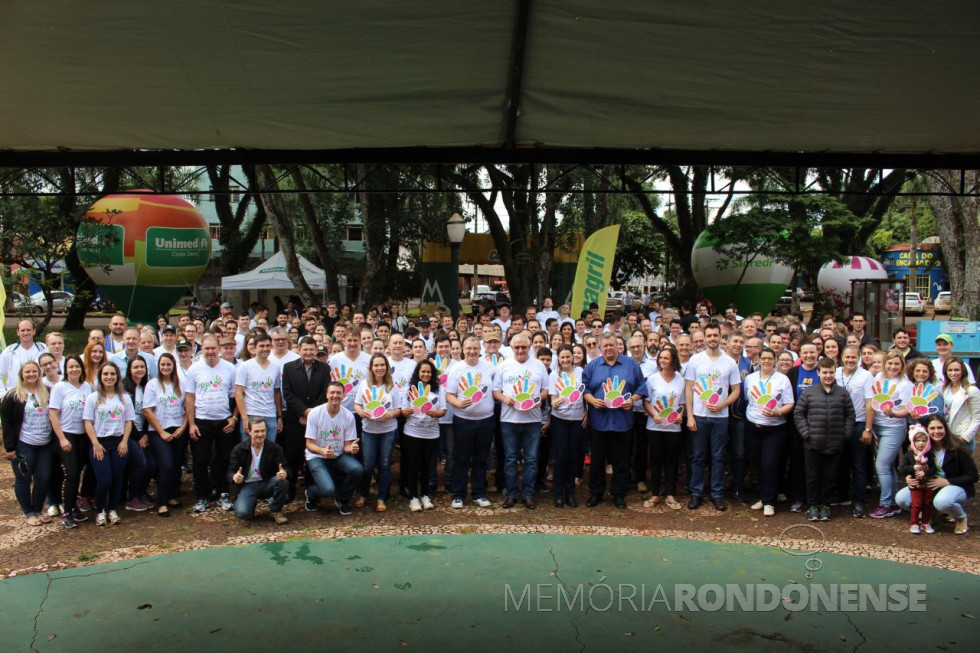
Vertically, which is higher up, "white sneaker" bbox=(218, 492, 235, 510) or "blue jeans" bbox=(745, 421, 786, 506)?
"blue jeans" bbox=(745, 421, 786, 506)

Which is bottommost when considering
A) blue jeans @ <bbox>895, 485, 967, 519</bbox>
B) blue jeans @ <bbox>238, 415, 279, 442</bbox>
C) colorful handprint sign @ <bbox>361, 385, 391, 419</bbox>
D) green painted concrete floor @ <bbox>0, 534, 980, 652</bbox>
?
Answer: green painted concrete floor @ <bbox>0, 534, 980, 652</bbox>

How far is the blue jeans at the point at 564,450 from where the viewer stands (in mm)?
7219

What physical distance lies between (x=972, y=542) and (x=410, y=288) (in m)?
24.9

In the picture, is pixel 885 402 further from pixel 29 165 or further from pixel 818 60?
pixel 29 165

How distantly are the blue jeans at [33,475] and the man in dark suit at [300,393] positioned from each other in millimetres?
1995

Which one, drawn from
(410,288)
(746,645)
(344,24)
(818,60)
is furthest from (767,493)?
(410,288)

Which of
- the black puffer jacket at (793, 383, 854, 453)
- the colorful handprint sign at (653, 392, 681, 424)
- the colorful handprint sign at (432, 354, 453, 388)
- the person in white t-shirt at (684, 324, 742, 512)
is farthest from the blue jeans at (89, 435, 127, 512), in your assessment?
the black puffer jacket at (793, 383, 854, 453)

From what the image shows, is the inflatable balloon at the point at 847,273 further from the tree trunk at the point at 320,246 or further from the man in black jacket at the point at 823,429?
the man in black jacket at the point at 823,429

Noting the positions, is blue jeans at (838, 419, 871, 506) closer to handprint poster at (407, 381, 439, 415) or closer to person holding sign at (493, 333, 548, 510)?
person holding sign at (493, 333, 548, 510)

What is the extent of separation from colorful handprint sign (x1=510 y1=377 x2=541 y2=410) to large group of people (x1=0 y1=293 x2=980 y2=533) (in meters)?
0.01

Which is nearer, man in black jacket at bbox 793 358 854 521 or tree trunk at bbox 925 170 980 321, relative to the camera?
man in black jacket at bbox 793 358 854 521

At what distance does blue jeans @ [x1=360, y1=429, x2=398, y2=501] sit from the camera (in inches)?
279

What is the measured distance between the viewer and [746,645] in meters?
4.42

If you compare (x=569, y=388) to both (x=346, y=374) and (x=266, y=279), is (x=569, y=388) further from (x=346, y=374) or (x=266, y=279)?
(x=266, y=279)
